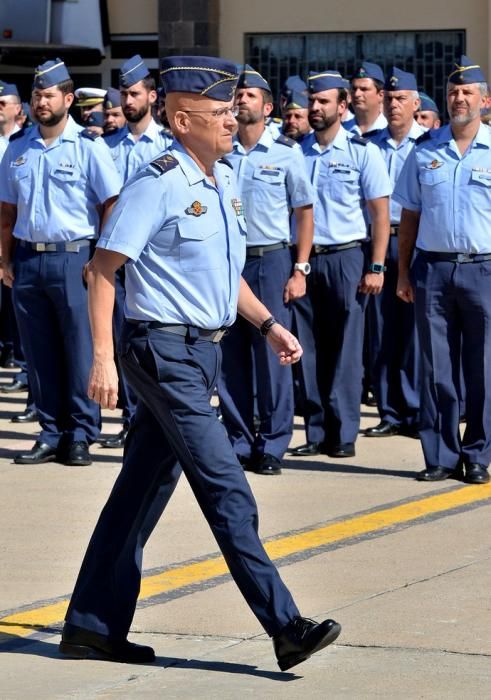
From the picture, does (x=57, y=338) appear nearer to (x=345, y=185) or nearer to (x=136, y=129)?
(x=345, y=185)

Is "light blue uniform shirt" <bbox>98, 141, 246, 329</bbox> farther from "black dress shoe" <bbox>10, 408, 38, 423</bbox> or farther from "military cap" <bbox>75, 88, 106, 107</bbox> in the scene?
"military cap" <bbox>75, 88, 106, 107</bbox>

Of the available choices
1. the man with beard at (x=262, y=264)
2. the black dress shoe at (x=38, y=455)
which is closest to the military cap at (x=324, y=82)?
the man with beard at (x=262, y=264)

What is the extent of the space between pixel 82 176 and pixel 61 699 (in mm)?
4819

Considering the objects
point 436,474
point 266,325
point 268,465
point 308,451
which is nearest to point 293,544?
point 266,325

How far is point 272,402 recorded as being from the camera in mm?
9086

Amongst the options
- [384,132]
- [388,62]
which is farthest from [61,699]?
[388,62]

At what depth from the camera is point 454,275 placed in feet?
27.9

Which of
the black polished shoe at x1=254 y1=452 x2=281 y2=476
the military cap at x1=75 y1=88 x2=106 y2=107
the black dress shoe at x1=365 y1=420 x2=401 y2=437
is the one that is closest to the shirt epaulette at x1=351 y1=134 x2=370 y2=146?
the black dress shoe at x1=365 y1=420 x2=401 y2=437

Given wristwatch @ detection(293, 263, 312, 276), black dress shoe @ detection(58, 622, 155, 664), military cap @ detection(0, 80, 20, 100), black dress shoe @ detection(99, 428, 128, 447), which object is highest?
military cap @ detection(0, 80, 20, 100)

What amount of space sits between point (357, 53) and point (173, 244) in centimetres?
1546

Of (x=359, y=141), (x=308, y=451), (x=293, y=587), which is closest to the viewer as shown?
(x=293, y=587)

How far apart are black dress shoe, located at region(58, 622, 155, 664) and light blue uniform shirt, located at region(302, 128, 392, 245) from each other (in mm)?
4754

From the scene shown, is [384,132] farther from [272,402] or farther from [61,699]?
[61,699]

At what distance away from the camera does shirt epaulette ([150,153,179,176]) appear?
525cm
